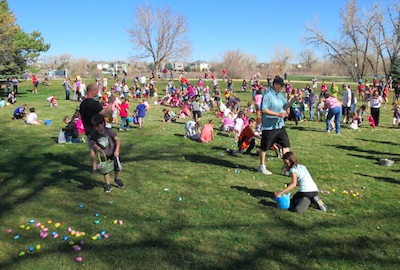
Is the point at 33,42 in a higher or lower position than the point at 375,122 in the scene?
higher

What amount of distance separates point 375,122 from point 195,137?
857cm

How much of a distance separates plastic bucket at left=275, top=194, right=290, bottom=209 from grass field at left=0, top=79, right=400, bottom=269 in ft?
0.40

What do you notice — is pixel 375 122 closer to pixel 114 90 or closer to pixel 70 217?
pixel 70 217

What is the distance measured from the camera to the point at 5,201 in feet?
19.4

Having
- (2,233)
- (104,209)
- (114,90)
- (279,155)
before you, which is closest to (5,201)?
(2,233)

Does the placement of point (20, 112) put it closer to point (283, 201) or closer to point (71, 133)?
point (71, 133)

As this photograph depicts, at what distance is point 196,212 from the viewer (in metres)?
5.46

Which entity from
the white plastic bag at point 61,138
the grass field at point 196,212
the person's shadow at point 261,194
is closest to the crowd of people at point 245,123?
the white plastic bag at point 61,138

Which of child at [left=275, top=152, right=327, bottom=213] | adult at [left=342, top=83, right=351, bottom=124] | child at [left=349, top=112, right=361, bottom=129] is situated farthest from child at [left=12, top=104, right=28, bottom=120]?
child at [left=349, top=112, right=361, bottom=129]

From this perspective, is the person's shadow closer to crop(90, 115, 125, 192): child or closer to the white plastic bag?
crop(90, 115, 125, 192): child

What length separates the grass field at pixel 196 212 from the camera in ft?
13.5

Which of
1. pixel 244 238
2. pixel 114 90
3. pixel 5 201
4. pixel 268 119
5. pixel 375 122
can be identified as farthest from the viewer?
pixel 114 90

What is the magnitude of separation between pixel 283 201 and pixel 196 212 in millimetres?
1462

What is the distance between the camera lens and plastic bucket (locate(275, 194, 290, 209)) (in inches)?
216
